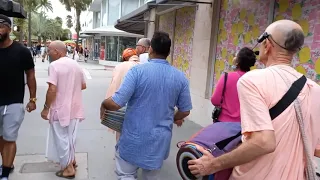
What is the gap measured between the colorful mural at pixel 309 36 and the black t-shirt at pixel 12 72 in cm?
351

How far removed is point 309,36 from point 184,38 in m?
4.82

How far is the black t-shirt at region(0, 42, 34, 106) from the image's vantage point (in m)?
3.50

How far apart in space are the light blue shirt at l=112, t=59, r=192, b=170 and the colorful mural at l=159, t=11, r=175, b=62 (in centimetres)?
723

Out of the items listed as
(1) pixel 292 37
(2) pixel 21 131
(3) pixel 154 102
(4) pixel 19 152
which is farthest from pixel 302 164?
(2) pixel 21 131

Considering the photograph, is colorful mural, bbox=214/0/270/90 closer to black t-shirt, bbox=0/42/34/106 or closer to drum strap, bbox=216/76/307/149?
black t-shirt, bbox=0/42/34/106

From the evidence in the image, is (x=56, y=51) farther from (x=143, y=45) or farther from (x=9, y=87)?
(x=143, y=45)

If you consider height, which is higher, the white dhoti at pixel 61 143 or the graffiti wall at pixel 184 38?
the graffiti wall at pixel 184 38

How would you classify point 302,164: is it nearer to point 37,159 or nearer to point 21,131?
point 37,159

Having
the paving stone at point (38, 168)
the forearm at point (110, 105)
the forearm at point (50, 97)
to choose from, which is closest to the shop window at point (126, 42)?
the paving stone at point (38, 168)

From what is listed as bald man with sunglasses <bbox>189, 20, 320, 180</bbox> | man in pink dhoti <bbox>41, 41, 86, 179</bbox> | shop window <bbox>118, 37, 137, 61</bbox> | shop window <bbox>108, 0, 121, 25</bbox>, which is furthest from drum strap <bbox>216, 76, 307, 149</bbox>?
shop window <bbox>108, 0, 121, 25</bbox>

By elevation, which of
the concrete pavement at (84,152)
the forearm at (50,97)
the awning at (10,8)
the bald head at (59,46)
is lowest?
the concrete pavement at (84,152)

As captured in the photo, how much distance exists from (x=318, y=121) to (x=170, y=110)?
1.32 metres

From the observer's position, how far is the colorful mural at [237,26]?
5.18 metres

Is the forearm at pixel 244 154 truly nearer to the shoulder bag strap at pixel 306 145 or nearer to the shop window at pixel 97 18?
the shoulder bag strap at pixel 306 145
